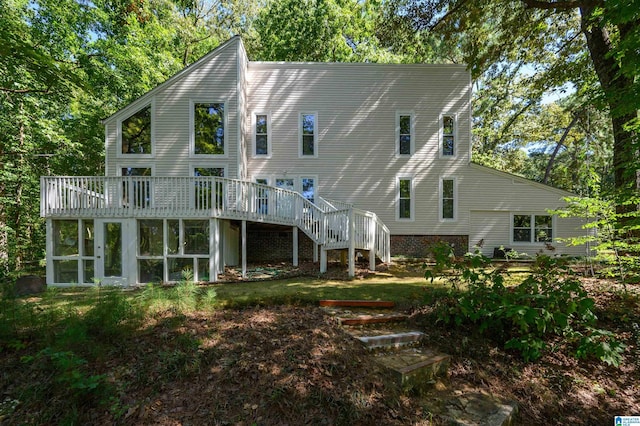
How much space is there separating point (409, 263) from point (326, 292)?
530cm

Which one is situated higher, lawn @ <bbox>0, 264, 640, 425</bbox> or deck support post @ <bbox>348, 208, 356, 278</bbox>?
deck support post @ <bbox>348, 208, 356, 278</bbox>

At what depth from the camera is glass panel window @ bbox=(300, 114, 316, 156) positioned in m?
12.4

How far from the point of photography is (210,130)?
11023 millimetres

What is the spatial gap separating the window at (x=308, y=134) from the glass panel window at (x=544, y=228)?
1024 cm

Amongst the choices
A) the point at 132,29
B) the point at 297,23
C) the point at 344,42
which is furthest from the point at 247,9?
the point at 132,29

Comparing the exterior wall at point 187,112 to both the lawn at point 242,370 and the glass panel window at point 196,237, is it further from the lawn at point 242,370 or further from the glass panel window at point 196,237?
the lawn at point 242,370

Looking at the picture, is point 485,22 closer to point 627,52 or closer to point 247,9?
point 627,52

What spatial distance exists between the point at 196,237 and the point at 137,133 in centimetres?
603

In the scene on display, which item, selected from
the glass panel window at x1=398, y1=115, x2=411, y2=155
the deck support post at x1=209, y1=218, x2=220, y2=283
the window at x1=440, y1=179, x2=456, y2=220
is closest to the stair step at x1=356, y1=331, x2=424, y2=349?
the deck support post at x1=209, y1=218, x2=220, y2=283

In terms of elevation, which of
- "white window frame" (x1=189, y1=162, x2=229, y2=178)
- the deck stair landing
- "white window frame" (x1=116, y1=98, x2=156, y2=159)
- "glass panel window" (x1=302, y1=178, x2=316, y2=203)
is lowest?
the deck stair landing

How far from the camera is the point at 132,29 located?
13.4 m

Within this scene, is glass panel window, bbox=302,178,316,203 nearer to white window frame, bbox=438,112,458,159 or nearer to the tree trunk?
white window frame, bbox=438,112,458,159

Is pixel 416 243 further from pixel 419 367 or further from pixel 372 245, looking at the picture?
pixel 419 367

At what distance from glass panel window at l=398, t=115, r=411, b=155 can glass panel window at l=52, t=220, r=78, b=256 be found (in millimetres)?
11951
